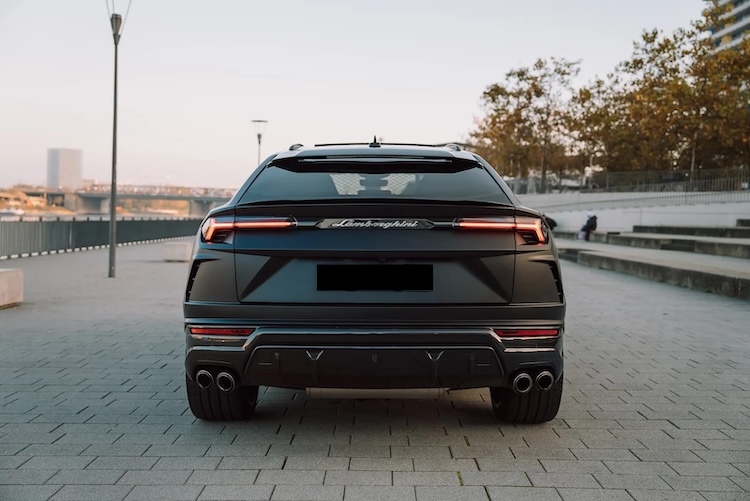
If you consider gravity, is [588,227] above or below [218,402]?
above

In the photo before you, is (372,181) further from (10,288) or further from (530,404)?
(10,288)

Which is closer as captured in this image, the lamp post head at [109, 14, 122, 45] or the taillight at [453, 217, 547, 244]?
the taillight at [453, 217, 547, 244]

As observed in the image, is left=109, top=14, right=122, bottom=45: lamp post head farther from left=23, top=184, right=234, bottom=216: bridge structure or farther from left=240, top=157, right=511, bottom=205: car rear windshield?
left=23, top=184, right=234, bottom=216: bridge structure

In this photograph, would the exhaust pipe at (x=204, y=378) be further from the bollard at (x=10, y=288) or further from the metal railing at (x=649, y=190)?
the metal railing at (x=649, y=190)

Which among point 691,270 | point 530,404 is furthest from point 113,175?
point 530,404

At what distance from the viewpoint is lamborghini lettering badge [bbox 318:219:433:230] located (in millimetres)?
4219

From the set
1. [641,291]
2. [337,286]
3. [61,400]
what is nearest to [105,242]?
[641,291]

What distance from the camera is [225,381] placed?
4.40 metres

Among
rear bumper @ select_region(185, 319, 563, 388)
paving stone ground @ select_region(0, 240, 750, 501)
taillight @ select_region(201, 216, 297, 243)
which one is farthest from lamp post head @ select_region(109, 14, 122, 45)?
rear bumper @ select_region(185, 319, 563, 388)

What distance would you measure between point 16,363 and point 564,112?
66.0m

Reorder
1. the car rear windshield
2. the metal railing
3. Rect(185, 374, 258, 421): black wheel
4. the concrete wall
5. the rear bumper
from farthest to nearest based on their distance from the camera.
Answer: the metal railing
the concrete wall
Rect(185, 374, 258, 421): black wheel
the car rear windshield
the rear bumper

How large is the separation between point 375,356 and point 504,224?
97cm

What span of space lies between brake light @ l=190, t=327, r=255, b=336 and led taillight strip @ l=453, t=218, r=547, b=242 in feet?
3.98

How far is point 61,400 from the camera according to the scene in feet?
18.3
